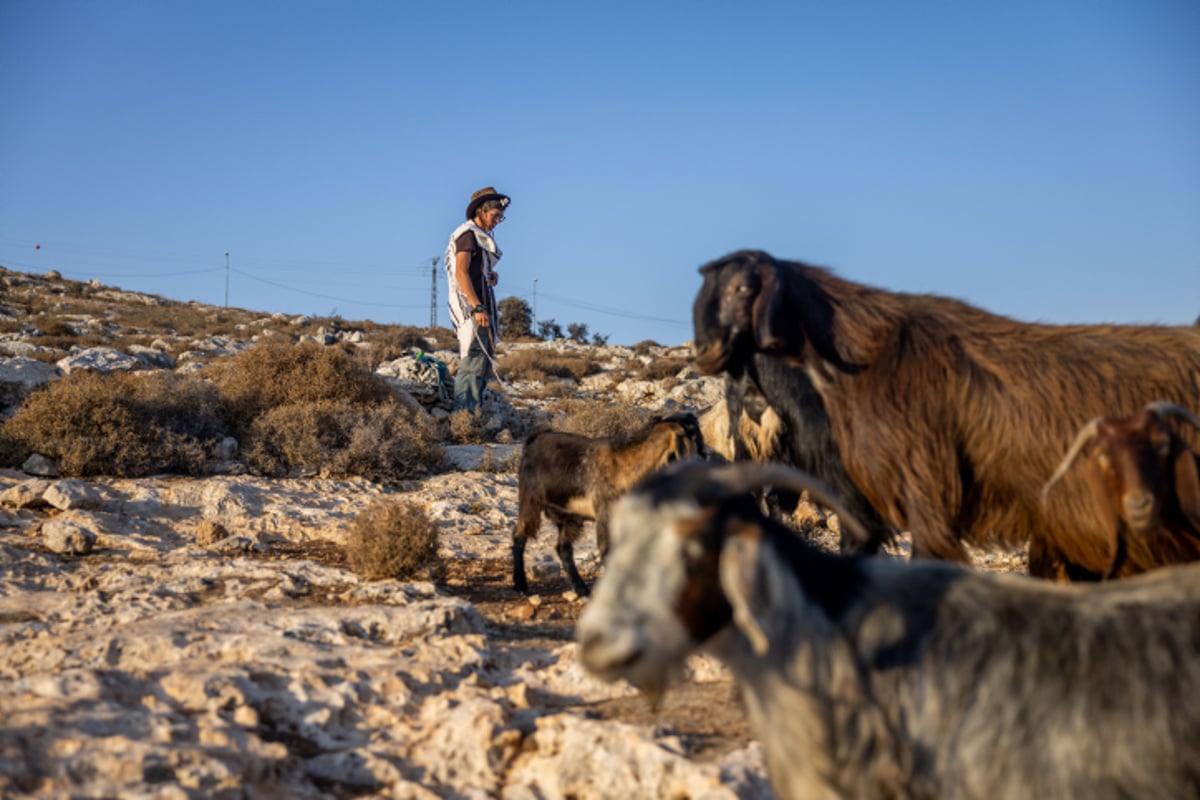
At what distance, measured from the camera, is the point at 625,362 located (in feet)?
106

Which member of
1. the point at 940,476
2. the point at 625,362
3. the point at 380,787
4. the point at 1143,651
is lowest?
the point at 380,787

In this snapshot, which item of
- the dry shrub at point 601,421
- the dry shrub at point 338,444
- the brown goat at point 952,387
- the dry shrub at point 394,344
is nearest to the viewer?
the brown goat at point 952,387

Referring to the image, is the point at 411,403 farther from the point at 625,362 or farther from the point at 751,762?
the point at 625,362

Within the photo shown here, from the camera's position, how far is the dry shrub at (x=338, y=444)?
11.4 metres

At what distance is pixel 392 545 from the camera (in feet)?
A: 23.5

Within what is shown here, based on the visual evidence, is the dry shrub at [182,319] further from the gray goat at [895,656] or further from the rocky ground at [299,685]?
the gray goat at [895,656]

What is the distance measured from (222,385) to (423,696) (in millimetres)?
9412

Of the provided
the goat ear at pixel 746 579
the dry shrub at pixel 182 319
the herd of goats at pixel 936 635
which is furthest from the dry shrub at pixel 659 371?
the goat ear at pixel 746 579

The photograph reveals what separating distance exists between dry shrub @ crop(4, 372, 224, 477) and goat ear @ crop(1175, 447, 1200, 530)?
9502 mm

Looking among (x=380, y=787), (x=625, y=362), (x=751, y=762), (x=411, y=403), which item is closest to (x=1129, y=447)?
(x=751, y=762)

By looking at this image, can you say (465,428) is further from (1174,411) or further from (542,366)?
(542,366)

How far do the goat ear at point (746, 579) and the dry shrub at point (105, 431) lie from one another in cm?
904

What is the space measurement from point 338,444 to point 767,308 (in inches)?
342

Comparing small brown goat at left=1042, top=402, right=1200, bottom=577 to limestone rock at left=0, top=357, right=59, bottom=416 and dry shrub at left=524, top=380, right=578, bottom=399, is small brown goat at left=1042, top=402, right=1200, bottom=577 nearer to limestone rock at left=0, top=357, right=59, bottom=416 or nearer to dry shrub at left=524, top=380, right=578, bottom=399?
limestone rock at left=0, top=357, right=59, bottom=416
